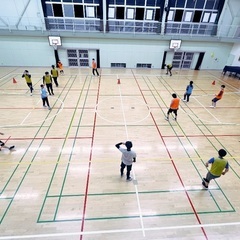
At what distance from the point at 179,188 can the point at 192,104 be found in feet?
21.6

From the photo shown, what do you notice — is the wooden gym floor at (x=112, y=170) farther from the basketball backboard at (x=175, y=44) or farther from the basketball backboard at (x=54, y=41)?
the basketball backboard at (x=175, y=44)

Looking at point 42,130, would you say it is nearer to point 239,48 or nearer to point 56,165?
point 56,165

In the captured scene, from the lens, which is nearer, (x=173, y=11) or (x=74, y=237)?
(x=74, y=237)

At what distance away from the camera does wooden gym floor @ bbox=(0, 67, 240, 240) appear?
4.13 metres

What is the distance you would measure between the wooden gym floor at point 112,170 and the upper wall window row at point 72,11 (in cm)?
995

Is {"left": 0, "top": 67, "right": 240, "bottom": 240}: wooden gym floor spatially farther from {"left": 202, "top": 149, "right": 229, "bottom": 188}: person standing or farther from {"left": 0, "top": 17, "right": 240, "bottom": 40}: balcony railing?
{"left": 0, "top": 17, "right": 240, "bottom": 40}: balcony railing

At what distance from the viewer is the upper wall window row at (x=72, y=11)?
15712 mm

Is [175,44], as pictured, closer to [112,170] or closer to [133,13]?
[133,13]

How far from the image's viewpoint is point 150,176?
214 inches

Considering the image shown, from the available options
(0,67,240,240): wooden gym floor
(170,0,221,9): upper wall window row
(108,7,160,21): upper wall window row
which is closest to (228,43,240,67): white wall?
(170,0,221,9): upper wall window row

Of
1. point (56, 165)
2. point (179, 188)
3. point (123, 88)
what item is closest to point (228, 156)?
point (179, 188)

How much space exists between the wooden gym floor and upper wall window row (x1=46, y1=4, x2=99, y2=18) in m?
9.95

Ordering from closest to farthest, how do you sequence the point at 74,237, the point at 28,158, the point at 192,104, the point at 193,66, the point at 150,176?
the point at 74,237 < the point at 150,176 < the point at 28,158 < the point at 192,104 < the point at 193,66

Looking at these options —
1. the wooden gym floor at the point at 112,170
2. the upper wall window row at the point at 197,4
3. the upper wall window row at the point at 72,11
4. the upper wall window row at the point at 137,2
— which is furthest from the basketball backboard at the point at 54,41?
the upper wall window row at the point at 197,4
